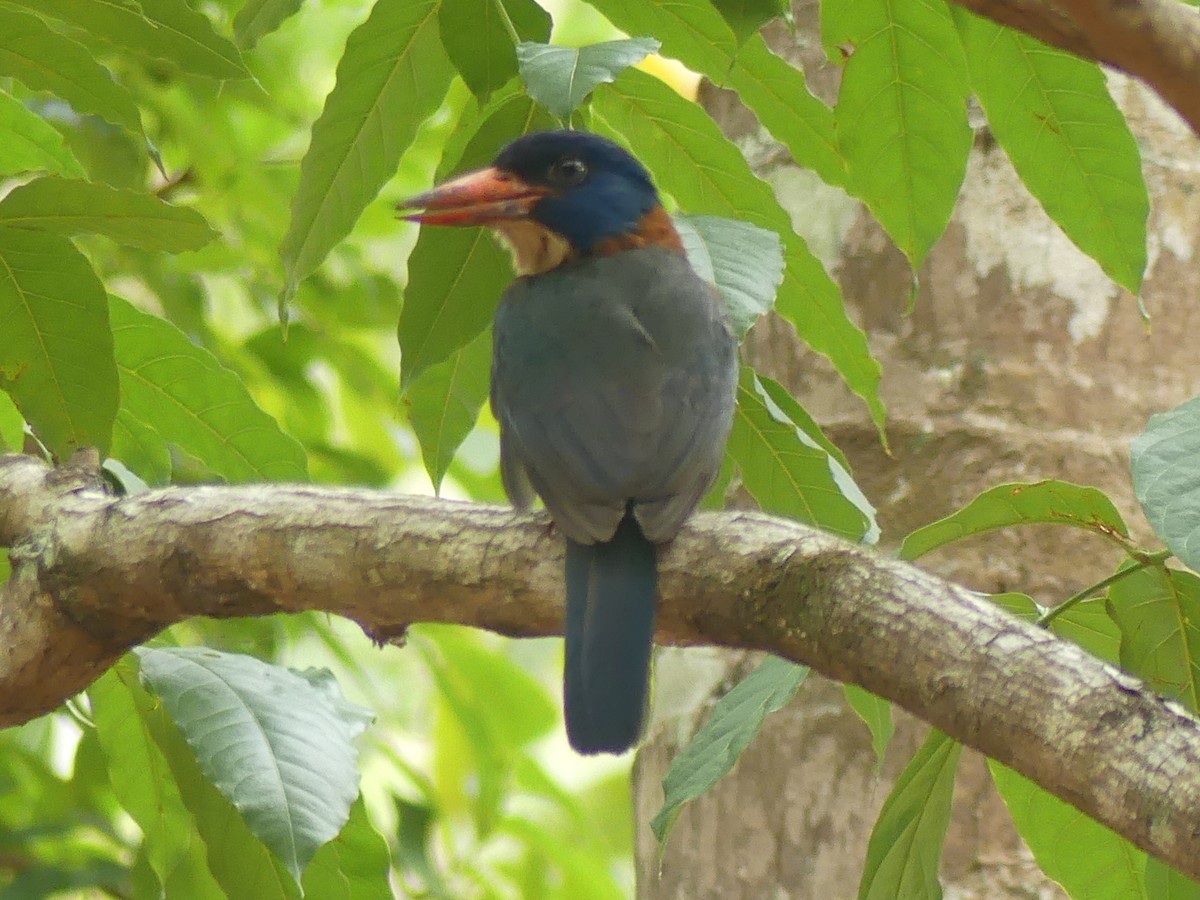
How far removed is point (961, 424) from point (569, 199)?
0.84 m

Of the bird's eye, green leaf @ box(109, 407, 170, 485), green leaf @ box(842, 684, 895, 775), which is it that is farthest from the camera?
the bird's eye

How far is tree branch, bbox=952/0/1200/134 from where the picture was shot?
111 centimetres

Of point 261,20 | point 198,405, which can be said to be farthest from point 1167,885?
point 261,20

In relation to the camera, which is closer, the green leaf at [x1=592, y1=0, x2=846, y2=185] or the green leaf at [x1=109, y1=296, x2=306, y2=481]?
the green leaf at [x1=592, y1=0, x2=846, y2=185]

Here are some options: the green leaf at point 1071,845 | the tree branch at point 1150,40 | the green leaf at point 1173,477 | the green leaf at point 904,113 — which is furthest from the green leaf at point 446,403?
the tree branch at point 1150,40

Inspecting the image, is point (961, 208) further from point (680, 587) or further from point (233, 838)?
point (233, 838)

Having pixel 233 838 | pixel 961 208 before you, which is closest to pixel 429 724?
pixel 961 208

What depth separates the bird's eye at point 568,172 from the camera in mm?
2850

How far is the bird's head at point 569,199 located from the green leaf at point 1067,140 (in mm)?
760

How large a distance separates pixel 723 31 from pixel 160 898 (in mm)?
1538

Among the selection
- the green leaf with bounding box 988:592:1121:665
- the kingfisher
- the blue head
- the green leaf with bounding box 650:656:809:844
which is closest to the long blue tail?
the kingfisher

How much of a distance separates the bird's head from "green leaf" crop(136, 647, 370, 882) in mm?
899

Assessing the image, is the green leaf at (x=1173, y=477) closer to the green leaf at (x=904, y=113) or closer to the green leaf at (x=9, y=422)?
the green leaf at (x=904, y=113)

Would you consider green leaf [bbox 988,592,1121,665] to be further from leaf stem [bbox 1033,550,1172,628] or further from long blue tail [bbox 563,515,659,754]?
long blue tail [bbox 563,515,659,754]
